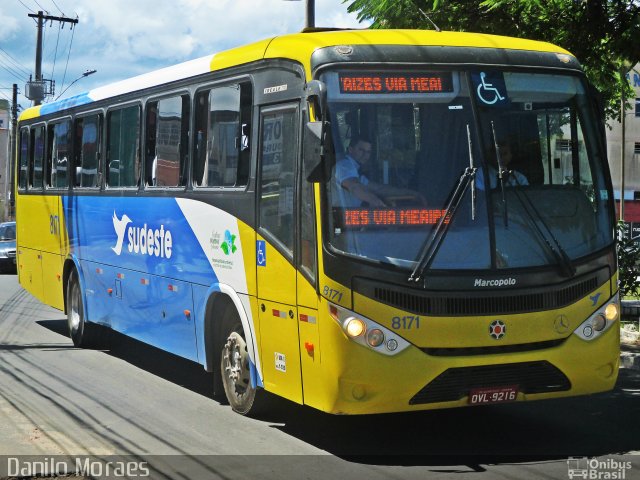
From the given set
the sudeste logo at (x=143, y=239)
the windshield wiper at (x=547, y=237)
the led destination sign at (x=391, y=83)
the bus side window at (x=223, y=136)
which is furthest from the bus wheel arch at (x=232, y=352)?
the windshield wiper at (x=547, y=237)

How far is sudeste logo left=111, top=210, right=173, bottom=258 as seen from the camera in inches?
448

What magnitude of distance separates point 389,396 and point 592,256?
2020mm

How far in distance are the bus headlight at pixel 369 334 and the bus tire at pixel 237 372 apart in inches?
70.8

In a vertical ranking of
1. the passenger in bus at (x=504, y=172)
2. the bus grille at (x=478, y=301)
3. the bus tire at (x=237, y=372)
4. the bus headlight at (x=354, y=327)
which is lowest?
the bus tire at (x=237, y=372)

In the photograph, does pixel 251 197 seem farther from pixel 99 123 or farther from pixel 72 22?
pixel 72 22

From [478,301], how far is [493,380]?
2.00 ft

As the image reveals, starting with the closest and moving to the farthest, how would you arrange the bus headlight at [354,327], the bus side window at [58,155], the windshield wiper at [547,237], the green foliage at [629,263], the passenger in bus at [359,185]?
the bus headlight at [354,327]
the passenger in bus at [359,185]
the windshield wiper at [547,237]
the bus side window at [58,155]
the green foliage at [629,263]

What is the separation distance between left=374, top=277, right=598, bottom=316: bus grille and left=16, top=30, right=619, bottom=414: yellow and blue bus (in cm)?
1

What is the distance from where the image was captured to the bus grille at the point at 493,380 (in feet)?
25.9

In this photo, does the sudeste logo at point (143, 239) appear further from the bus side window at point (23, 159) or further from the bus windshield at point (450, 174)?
the bus side window at point (23, 159)

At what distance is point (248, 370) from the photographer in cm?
952

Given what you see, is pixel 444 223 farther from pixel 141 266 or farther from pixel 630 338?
pixel 630 338

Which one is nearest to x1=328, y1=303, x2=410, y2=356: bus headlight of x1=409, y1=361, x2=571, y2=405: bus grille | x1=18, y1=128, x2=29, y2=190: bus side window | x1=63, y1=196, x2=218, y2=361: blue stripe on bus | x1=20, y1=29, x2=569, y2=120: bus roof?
x1=409, y1=361, x2=571, y2=405: bus grille

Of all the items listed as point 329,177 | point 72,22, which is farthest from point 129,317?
point 72,22
